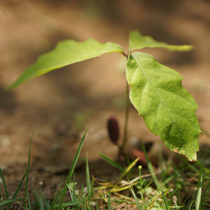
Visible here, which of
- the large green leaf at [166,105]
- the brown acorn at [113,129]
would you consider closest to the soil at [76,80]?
the brown acorn at [113,129]

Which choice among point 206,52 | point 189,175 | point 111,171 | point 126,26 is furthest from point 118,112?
point 126,26

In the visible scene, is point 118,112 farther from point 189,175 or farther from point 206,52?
point 206,52

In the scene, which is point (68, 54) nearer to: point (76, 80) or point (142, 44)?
point (142, 44)

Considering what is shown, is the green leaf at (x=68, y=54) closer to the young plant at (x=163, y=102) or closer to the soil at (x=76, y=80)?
the young plant at (x=163, y=102)

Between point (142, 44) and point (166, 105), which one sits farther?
point (142, 44)

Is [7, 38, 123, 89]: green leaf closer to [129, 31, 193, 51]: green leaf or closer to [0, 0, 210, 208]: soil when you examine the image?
[129, 31, 193, 51]: green leaf

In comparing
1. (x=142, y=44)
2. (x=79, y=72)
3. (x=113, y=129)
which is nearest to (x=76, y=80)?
(x=79, y=72)
